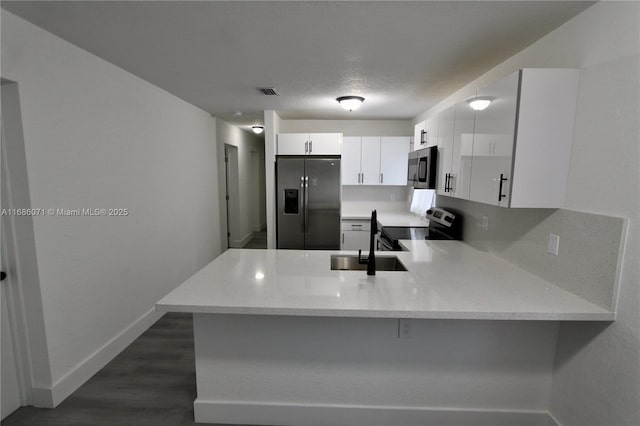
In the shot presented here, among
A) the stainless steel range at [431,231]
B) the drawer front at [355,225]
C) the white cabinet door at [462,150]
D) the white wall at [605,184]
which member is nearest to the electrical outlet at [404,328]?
the white wall at [605,184]

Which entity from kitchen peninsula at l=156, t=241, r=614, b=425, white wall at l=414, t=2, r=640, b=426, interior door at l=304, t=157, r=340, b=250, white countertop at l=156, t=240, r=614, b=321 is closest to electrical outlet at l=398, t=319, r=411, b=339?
kitchen peninsula at l=156, t=241, r=614, b=425

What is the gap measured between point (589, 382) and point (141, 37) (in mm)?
3269

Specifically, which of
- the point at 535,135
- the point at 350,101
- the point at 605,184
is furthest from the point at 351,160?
the point at 605,184

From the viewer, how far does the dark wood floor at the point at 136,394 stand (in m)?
1.94

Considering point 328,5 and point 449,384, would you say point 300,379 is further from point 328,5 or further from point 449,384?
point 328,5

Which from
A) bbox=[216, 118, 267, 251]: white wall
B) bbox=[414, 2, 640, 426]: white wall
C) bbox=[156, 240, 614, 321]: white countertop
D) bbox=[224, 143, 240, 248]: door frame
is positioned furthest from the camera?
bbox=[224, 143, 240, 248]: door frame

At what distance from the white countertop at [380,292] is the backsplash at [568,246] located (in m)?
0.07

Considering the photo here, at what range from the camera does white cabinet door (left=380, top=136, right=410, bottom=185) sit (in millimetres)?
4594

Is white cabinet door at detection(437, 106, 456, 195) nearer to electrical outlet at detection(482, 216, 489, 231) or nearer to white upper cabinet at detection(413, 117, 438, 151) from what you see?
white upper cabinet at detection(413, 117, 438, 151)

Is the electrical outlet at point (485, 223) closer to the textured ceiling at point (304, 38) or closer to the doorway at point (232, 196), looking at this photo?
the textured ceiling at point (304, 38)

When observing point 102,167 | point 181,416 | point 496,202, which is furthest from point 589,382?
point 102,167

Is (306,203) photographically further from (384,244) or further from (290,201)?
(384,244)

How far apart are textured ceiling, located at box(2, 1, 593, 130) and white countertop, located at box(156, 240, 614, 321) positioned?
4.96 ft

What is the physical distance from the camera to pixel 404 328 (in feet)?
5.92
